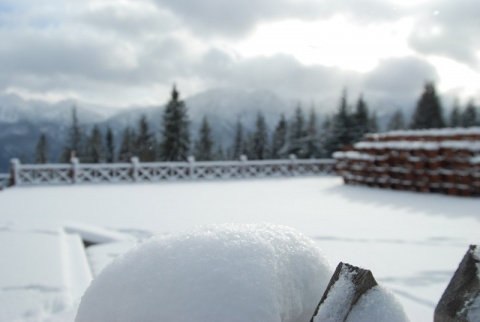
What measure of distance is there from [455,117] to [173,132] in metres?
36.6

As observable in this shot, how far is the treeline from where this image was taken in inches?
1350

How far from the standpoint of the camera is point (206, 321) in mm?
1413

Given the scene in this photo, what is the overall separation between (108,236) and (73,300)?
8.78 feet

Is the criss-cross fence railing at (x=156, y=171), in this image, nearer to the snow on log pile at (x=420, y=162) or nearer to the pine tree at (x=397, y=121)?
the snow on log pile at (x=420, y=162)

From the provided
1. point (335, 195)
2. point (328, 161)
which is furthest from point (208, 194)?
point (328, 161)

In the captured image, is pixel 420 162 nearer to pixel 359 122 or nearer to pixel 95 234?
pixel 95 234

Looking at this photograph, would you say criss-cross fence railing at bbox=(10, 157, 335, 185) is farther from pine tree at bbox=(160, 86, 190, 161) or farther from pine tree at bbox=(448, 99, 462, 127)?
pine tree at bbox=(448, 99, 462, 127)

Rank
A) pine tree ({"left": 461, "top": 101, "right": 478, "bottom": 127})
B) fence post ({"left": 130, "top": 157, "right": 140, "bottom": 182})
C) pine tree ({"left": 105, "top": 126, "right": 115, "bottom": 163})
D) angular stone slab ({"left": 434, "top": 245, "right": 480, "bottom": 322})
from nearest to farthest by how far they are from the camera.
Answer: angular stone slab ({"left": 434, "top": 245, "right": 480, "bottom": 322}) → fence post ({"left": 130, "top": 157, "right": 140, "bottom": 182}) → pine tree ({"left": 461, "top": 101, "right": 478, "bottom": 127}) → pine tree ({"left": 105, "top": 126, "right": 115, "bottom": 163})

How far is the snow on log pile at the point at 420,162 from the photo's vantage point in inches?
413

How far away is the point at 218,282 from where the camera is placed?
151cm

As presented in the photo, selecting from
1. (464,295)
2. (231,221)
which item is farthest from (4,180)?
(464,295)

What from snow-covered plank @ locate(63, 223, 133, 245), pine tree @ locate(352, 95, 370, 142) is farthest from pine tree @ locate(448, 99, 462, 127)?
snow-covered plank @ locate(63, 223, 133, 245)

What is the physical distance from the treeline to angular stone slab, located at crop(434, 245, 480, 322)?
30.0m

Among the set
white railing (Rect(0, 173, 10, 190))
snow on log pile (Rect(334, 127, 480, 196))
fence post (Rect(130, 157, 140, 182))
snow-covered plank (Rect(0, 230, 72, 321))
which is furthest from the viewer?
fence post (Rect(130, 157, 140, 182))
